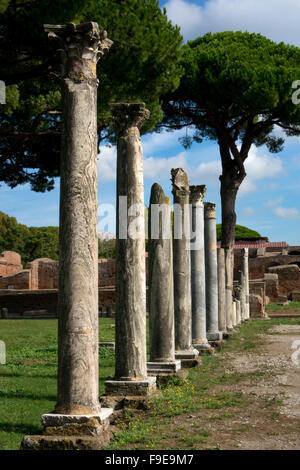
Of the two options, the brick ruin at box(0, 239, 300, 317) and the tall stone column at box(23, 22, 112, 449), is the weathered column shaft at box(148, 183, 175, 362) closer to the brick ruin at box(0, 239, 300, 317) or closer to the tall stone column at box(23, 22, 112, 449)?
the tall stone column at box(23, 22, 112, 449)

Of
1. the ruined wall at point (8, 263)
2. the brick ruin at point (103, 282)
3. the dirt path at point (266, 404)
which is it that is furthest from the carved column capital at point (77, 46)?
the ruined wall at point (8, 263)

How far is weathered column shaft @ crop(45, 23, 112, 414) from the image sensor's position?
475cm

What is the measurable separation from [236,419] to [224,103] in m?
18.6

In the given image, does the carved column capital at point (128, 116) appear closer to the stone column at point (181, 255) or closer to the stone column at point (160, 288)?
the stone column at point (160, 288)

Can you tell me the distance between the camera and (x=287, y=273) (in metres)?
31.6

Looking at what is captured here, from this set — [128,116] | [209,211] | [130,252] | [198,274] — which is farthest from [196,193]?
[130,252]

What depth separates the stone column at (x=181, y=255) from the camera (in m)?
9.39

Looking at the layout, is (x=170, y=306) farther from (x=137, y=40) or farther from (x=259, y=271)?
(x=259, y=271)

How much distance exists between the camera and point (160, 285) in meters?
7.90

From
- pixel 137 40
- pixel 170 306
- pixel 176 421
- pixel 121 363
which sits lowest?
pixel 176 421

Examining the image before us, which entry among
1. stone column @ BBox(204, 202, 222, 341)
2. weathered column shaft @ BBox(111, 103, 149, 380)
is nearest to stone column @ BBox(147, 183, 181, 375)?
weathered column shaft @ BBox(111, 103, 149, 380)

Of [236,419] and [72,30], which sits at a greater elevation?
[72,30]

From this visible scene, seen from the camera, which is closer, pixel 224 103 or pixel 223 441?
pixel 223 441

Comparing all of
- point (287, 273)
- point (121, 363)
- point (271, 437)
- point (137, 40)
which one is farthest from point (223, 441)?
point (287, 273)
